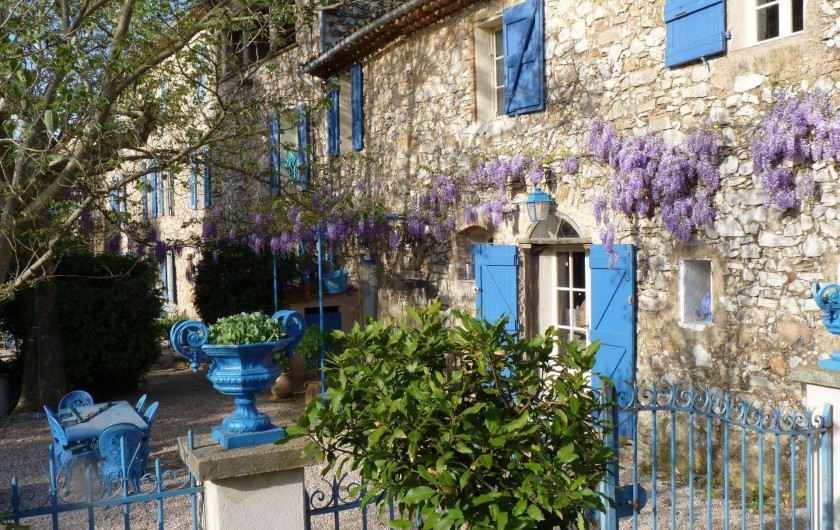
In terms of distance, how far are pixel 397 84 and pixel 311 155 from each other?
2.44 metres

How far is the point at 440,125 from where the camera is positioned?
8.52 m

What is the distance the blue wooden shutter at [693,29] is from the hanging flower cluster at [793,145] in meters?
0.65

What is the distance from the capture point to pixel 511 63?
289 inches

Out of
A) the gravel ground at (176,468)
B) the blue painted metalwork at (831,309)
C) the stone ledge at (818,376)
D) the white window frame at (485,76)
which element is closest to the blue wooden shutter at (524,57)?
the white window frame at (485,76)

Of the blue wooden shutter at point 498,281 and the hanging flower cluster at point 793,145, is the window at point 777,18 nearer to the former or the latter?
the hanging flower cluster at point 793,145

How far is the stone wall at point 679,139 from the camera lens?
201 inches

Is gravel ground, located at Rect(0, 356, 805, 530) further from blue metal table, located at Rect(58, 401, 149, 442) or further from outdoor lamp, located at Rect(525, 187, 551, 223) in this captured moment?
outdoor lamp, located at Rect(525, 187, 551, 223)

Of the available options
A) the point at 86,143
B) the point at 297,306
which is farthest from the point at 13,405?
the point at 86,143

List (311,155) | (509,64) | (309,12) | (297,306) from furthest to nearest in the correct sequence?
(311,155) < (297,306) < (509,64) < (309,12)

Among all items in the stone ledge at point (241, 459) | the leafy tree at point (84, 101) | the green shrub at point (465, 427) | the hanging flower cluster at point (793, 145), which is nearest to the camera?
the green shrub at point (465, 427)

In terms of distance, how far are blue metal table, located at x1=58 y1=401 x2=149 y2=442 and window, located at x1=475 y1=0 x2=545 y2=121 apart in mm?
4294

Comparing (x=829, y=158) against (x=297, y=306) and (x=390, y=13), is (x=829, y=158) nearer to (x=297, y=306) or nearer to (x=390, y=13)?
(x=390, y=13)

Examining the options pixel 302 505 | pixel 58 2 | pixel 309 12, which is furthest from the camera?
pixel 309 12

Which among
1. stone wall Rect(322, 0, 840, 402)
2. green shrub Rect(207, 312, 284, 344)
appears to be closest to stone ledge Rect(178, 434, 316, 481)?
green shrub Rect(207, 312, 284, 344)
